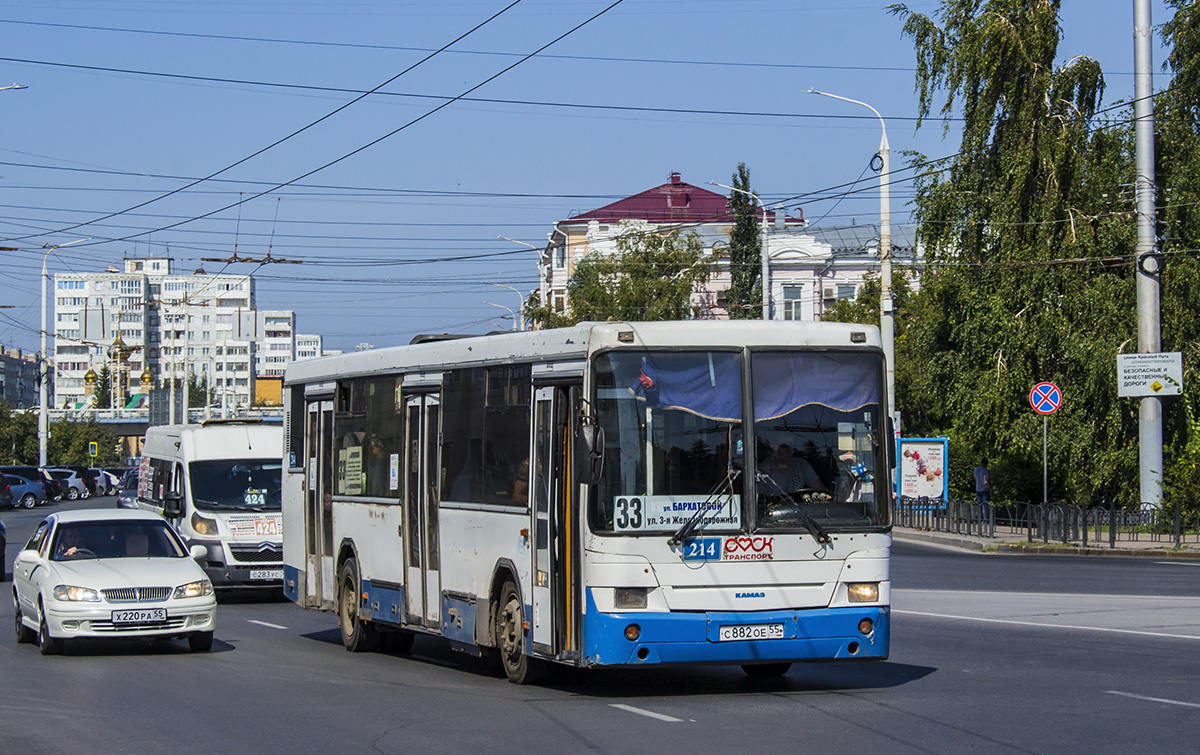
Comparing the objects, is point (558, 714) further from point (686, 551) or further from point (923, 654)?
point (923, 654)

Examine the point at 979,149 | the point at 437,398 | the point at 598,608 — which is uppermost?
the point at 979,149

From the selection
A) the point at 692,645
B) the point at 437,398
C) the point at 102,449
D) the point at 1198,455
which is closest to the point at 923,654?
the point at 692,645

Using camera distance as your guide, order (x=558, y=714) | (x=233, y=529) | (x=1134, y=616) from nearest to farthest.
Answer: (x=558, y=714), (x=1134, y=616), (x=233, y=529)

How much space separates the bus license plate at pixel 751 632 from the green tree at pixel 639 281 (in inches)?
2675

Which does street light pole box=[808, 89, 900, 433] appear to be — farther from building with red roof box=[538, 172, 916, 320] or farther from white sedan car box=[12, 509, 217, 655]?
building with red roof box=[538, 172, 916, 320]

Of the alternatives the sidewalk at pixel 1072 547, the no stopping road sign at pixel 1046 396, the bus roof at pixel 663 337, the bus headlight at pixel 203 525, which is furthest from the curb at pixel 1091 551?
the bus roof at pixel 663 337

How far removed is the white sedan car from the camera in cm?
1506

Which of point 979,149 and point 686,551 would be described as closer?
point 686,551

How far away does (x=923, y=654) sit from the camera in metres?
14.3

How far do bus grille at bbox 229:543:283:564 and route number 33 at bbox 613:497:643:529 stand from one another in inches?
470

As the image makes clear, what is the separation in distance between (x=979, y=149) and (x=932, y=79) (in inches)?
83.3

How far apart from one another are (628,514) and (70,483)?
240ft

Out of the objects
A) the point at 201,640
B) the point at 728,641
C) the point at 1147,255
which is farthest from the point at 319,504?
the point at 1147,255

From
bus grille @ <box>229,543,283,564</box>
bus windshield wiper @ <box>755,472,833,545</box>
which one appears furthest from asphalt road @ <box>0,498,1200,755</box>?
bus grille @ <box>229,543,283,564</box>
